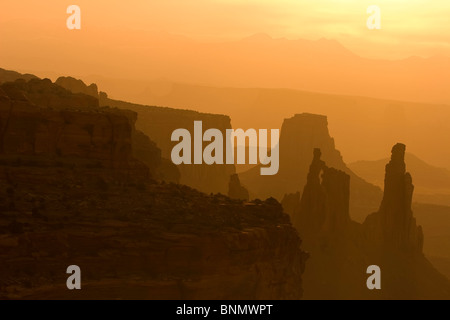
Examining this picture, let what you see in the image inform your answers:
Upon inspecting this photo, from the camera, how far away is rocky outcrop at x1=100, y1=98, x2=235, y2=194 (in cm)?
18212

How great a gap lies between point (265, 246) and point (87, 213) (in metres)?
12.4

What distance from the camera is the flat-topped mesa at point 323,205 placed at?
145875 millimetres

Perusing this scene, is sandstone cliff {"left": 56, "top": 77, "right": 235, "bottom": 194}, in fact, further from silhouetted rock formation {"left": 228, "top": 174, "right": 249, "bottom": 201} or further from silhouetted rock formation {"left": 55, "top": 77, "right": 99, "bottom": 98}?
silhouetted rock formation {"left": 228, "top": 174, "right": 249, "bottom": 201}

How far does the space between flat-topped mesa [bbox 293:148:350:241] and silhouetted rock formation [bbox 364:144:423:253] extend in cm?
382

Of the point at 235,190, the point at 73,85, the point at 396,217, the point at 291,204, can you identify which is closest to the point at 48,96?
the point at 235,190

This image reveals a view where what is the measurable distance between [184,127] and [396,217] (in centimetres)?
4334

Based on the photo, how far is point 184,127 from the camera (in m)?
186

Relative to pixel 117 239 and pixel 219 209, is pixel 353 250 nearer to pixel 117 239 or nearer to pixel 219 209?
pixel 219 209

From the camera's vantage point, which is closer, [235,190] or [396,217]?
[235,190]

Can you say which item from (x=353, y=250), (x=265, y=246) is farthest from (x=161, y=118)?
(x=265, y=246)

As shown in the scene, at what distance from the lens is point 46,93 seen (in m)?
93.7

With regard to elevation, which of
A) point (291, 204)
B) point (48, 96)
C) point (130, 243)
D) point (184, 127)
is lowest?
point (130, 243)

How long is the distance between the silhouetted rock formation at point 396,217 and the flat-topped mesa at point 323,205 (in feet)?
12.5

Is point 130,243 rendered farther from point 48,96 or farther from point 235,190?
point 235,190
